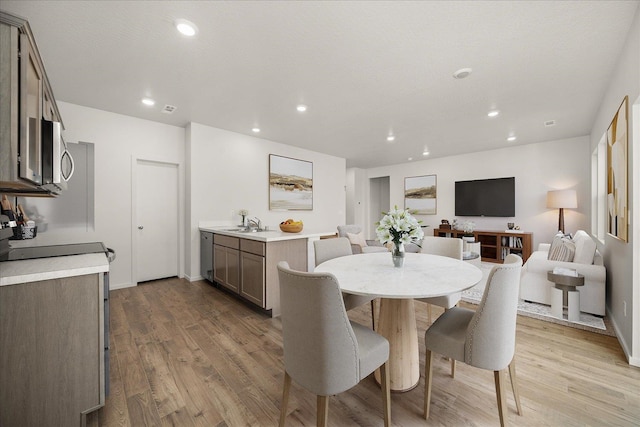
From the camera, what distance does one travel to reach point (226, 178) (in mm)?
4543

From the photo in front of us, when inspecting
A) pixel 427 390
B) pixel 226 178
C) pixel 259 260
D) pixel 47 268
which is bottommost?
pixel 427 390

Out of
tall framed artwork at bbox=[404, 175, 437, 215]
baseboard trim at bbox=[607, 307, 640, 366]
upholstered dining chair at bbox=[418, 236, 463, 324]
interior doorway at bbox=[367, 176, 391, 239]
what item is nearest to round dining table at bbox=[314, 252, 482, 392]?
upholstered dining chair at bbox=[418, 236, 463, 324]

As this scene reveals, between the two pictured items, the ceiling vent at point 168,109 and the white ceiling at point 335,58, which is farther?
the ceiling vent at point 168,109

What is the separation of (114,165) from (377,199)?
7351mm

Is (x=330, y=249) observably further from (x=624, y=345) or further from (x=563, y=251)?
(x=563, y=251)

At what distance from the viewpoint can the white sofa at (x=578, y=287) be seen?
272cm

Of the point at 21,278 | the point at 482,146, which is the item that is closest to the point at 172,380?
the point at 21,278

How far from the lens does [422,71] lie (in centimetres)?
263

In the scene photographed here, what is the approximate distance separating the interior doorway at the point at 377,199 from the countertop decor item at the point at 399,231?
690 cm

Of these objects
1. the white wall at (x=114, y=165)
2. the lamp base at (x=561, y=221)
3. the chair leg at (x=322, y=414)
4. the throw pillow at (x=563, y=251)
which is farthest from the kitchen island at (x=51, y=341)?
the lamp base at (x=561, y=221)

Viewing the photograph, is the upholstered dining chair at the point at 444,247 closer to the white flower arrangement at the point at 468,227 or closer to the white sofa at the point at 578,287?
the white sofa at the point at 578,287

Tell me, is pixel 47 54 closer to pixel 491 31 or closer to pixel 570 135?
pixel 491 31

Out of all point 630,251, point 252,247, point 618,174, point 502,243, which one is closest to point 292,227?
point 252,247

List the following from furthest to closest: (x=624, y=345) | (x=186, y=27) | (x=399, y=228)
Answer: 1. (x=624, y=345)
2. (x=186, y=27)
3. (x=399, y=228)
